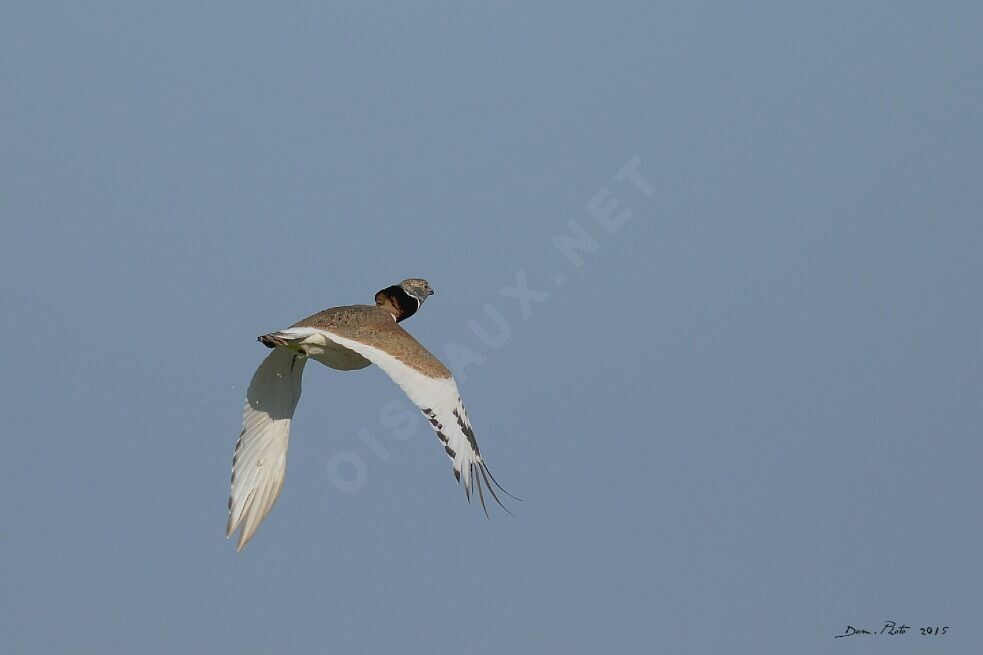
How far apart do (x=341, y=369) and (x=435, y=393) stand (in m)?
2.41

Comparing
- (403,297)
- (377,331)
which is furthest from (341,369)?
(403,297)

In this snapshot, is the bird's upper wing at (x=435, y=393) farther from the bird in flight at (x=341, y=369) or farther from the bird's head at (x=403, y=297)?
the bird's head at (x=403, y=297)

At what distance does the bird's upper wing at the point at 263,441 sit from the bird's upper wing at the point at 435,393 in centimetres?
180

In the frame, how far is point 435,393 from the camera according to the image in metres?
17.3

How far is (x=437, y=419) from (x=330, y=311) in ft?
8.92

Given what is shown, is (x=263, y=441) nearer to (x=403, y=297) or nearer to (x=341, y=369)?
(x=341, y=369)

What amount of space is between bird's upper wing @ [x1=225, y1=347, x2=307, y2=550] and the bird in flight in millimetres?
12

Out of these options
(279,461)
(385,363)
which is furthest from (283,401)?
(385,363)

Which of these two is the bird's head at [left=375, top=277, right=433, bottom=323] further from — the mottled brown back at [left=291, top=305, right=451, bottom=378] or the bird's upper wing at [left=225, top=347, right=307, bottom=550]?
the bird's upper wing at [left=225, top=347, right=307, bottom=550]

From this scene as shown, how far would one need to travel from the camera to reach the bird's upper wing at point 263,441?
1947 cm

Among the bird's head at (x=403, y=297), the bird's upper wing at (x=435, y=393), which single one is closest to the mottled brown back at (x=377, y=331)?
the bird's upper wing at (x=435, y=393)

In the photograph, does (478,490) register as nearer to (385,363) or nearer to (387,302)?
(385,363)

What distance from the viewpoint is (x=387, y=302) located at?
20.7 meters

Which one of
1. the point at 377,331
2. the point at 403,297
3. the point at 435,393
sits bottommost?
the point at 435,393
